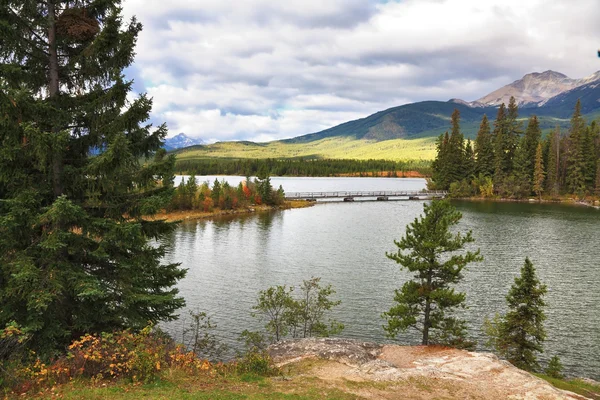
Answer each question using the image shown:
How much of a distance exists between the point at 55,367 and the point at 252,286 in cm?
2856

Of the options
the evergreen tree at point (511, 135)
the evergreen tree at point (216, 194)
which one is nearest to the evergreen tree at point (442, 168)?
the evergreen tree at point (511, 135)

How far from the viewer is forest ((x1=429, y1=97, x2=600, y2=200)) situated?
4360 inches

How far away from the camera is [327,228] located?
7562 cm

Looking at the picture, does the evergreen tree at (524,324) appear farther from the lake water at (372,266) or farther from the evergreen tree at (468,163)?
the evergreen tree at (468,163)

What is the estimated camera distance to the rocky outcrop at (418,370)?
49.0 feet

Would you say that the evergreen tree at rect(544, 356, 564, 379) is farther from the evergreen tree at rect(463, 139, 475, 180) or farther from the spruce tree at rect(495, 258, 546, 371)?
the evergreen tree at rect(463, 139, 475, 180)

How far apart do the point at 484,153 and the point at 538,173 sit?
Answer: 723 inches

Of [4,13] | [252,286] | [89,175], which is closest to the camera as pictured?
[4,13]

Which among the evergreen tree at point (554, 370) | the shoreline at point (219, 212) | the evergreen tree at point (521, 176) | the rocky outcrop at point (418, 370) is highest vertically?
the evergreen tree at point (521, 176)

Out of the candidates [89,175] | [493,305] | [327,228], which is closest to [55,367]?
[89,175]

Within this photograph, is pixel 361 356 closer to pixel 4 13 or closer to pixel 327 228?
pixel 4 13

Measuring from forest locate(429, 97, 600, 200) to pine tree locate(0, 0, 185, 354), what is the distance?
124 m

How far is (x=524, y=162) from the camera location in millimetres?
115250

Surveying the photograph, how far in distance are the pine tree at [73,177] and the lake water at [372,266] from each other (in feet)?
49.4
